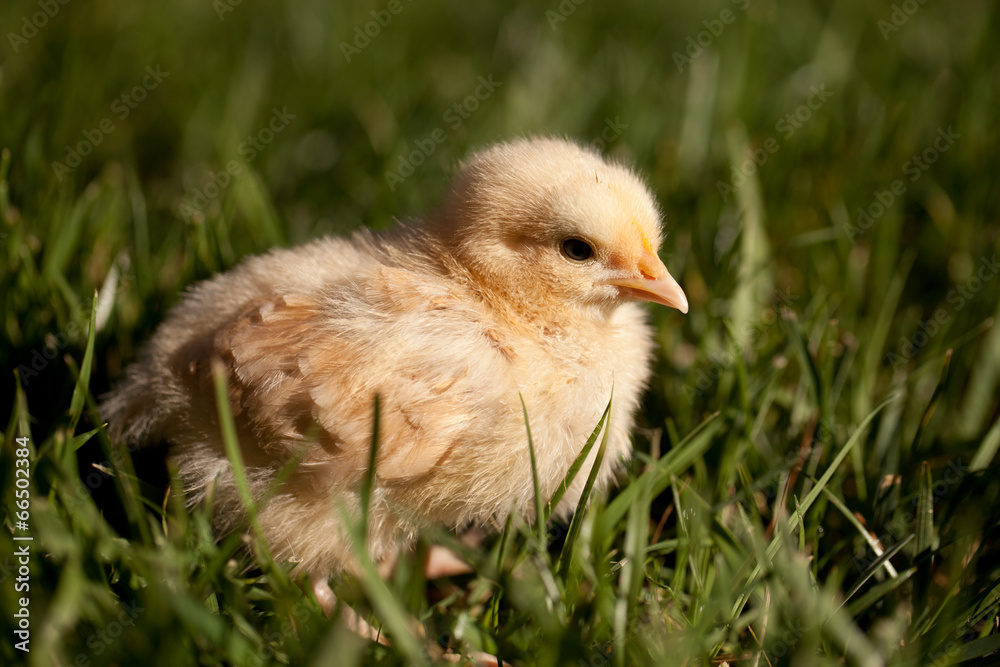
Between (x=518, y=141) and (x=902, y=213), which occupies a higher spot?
(x=518, y=141)

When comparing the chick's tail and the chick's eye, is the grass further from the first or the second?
the chick's eye

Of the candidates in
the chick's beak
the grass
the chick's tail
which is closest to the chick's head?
the chick's beak

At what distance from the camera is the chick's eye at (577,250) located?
6.14ft

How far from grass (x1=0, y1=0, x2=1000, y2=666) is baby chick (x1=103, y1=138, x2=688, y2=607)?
0.14 metres

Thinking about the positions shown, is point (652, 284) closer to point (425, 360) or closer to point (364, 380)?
point (425, 360)

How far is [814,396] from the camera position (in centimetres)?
220

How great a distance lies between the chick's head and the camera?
182 centimetres

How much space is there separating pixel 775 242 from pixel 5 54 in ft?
13.4

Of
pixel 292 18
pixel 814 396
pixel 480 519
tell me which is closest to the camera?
pixel 480 519

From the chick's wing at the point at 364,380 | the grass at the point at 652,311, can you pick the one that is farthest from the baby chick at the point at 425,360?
the grass at the point at 652,311

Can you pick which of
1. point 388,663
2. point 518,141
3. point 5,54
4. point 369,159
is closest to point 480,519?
point 388,663

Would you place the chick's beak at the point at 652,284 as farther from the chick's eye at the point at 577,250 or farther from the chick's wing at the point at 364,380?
the chick's wing at the point at 364,380

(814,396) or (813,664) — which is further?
(814,396)

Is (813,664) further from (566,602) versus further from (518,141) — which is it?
(518,141)
